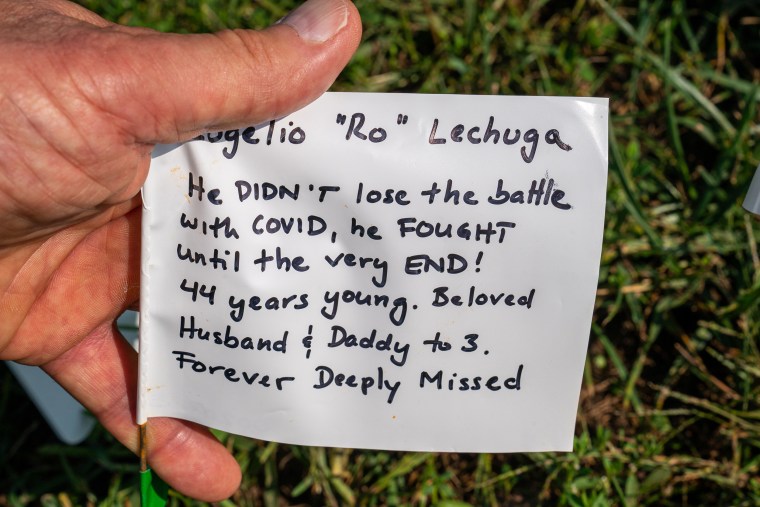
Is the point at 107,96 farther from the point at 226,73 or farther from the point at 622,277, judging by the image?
the point at 622,277

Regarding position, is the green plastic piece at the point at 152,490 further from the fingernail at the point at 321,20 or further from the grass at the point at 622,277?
the fingernail at the point at 321,20

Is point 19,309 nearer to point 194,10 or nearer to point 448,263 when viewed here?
point 448,263

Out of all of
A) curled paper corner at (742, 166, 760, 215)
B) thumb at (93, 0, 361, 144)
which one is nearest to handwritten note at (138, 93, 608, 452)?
thumb at (93, 0, 361, 144)

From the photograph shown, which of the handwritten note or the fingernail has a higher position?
the fingernail

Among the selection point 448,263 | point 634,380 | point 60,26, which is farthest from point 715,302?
point 60,26

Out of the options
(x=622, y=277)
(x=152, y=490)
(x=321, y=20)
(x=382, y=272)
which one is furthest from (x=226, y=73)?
(x=622, y=277)

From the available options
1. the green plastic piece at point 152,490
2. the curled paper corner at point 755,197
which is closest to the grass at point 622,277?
the green plastic piece at point 152,490

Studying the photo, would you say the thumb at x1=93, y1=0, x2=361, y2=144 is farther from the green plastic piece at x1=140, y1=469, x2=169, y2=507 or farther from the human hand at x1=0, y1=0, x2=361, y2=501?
the green plastic piece at x1=140, y1=469, x2=169, y2=507
